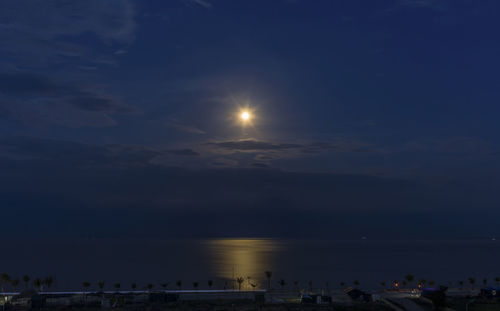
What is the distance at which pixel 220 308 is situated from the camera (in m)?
68.2

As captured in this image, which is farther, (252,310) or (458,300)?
(458,300)

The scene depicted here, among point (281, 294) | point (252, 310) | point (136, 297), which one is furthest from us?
point (281, 294)

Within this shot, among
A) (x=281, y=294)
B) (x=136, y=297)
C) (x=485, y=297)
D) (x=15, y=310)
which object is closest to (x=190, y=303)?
(x=136, y=297)

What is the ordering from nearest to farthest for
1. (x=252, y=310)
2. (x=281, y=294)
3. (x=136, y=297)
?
(x=252, y=310) < (x=136, y=297) < (x=281, y=294)

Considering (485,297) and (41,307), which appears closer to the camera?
(41,307)

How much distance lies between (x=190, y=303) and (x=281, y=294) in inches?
707

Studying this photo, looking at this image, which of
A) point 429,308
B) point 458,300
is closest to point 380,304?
point 429,308

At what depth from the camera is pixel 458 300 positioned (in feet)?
247

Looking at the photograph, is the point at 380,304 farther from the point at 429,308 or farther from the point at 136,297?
the point at 136,297

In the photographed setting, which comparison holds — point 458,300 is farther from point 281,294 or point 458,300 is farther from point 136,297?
point 136,297

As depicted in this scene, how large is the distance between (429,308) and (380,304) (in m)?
7.69

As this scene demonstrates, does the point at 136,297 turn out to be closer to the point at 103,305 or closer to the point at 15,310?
the point at 103,305

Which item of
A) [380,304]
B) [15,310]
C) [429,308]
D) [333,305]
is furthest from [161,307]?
[429,308]

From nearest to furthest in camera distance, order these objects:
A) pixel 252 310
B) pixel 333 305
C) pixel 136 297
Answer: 1. pixel 252 310
2. pixel 333 305
3. pixel 136 297
